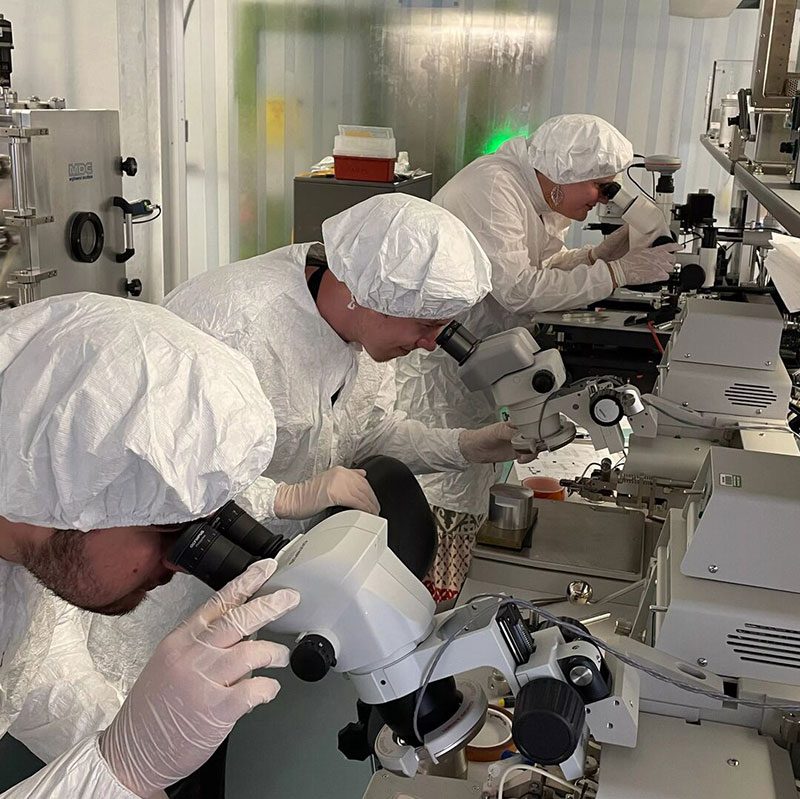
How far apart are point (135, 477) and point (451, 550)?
1.77 m

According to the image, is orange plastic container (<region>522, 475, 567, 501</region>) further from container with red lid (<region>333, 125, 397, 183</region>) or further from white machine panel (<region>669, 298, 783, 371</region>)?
container with red lid (<region>333, 125, 397, 183</region>)

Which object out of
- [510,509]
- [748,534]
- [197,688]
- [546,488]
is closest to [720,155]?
[546,488]

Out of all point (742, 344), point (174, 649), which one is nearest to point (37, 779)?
point (174, 649)

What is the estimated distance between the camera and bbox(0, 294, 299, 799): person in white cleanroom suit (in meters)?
0.90

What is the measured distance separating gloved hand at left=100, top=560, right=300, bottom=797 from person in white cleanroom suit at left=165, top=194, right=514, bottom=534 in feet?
2.19

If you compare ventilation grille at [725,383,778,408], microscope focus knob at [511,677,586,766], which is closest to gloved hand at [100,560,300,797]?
microscope focus knob at [511,677,586,766]

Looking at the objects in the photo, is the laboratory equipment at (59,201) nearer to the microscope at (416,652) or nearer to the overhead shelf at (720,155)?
the overhead shelf at (720,155)

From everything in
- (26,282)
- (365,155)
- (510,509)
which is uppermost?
(365,155)

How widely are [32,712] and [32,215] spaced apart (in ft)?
6.73

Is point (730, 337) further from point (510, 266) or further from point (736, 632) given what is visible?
point (736, 632)

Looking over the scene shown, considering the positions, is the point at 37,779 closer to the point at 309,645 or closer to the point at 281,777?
the point at 309,645

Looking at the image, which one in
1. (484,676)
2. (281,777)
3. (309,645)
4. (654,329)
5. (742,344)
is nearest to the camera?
(309,645)

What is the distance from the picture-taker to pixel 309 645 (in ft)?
2.88

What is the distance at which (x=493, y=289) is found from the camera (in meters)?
2.67
